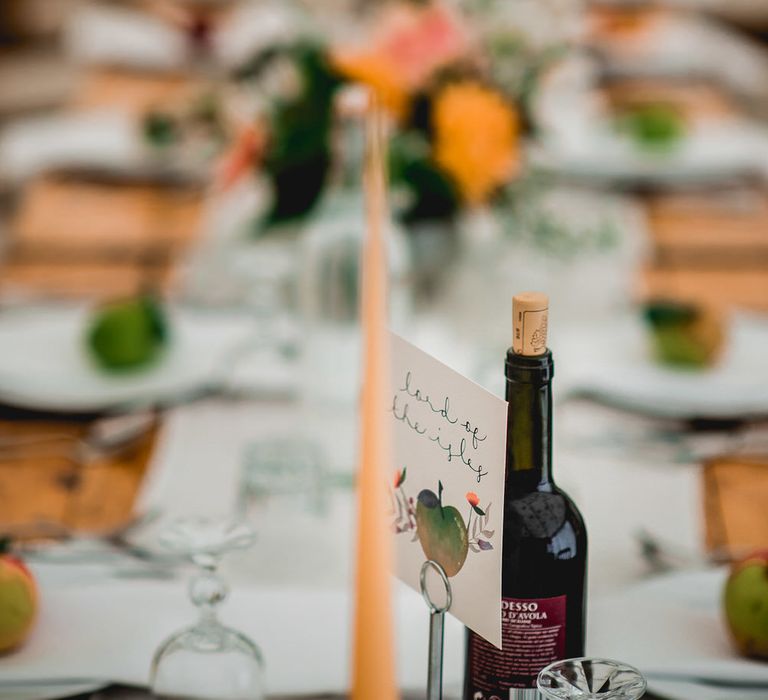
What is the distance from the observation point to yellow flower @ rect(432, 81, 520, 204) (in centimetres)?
146

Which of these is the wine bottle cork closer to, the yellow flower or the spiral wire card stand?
the spiral wire card stand

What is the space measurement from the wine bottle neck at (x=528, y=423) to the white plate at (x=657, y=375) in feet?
2.16

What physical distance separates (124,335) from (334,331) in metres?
0.24

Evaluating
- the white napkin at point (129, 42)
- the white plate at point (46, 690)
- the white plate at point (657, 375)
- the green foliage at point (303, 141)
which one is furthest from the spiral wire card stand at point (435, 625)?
the white napkin at point (129, 42)

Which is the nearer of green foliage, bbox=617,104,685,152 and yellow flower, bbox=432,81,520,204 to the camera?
yellow flower, bbox=432,81,520,204

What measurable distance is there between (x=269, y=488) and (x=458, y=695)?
0.38 metres

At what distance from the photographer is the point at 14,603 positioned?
744mm

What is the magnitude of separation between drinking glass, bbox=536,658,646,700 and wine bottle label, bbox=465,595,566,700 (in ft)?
0.13

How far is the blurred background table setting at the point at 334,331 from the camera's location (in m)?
0.82

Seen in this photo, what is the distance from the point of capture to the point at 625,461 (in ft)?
3.78

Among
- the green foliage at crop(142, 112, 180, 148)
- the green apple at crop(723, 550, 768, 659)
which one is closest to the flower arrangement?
the green foliage at crop(142, 112, 180, 148)

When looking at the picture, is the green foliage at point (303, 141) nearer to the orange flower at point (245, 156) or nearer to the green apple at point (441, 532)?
the orange flower at point (245, 156)

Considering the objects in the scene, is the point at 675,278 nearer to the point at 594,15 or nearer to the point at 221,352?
the point at 221,352

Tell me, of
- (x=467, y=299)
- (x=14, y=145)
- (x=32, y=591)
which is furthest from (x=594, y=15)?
(x=32, y=591)
